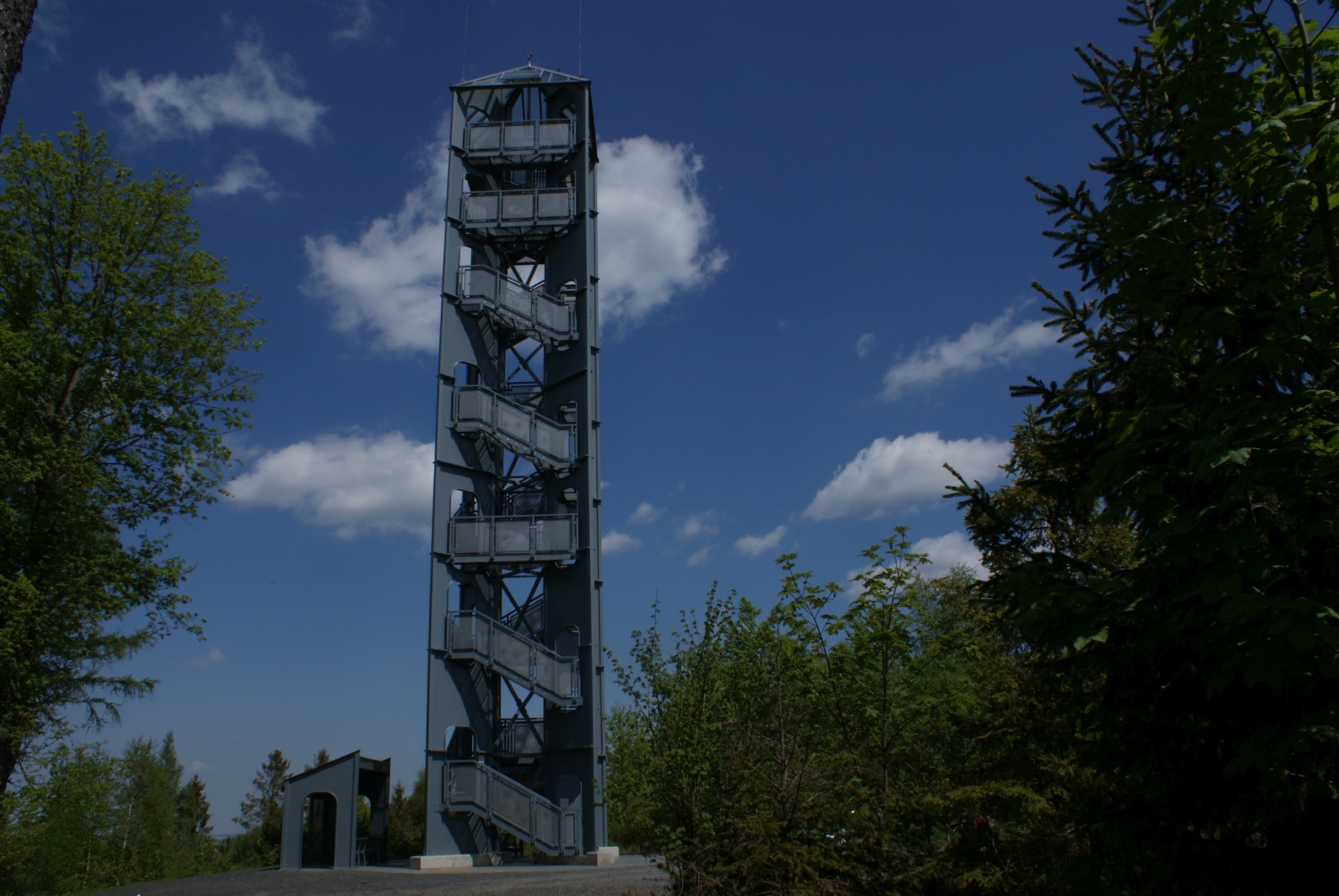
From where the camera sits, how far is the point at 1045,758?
10.4 m

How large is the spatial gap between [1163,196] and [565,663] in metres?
16.6

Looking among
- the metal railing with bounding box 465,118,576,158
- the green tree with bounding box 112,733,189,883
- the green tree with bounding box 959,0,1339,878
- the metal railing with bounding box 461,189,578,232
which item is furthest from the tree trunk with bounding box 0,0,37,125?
the green tree with bounding box 112,733,189,883

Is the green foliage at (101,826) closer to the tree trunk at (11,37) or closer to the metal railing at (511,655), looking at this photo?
the metal railing at (511,655)

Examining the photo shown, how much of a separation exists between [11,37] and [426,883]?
13.7 m

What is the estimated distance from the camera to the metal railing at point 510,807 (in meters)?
19.5

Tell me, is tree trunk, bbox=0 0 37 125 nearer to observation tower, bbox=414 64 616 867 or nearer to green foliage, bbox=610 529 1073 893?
green foliage, bbox=610 529 1073 893

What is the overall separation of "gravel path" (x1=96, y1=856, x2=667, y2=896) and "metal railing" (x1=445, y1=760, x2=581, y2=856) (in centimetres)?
102

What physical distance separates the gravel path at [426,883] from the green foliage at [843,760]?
5.58ft

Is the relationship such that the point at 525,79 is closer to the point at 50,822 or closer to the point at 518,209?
the point at 518,209

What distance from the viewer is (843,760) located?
9492 mm

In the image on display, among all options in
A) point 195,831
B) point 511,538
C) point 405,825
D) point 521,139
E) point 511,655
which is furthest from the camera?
point 195,831

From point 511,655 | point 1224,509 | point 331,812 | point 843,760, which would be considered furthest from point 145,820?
point 1224,509

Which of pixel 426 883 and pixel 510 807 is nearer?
pixel 426 883

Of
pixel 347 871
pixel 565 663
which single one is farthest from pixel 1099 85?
pixel 347 871
